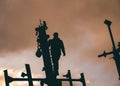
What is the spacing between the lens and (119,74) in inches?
611

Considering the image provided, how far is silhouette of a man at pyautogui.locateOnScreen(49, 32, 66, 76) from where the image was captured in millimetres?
17781

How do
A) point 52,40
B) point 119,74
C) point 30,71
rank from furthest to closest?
1. point 52,40
2. point 30,71
3. point 119,74

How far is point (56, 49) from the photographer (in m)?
18.1

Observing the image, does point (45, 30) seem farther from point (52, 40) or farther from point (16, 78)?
point (16, 78)

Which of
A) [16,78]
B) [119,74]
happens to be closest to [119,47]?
[119,74]

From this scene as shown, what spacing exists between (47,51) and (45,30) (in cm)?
96

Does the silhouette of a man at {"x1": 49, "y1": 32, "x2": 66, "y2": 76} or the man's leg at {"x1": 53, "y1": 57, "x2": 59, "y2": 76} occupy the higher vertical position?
the silhouette of a man at {"x1": 49, "y1": 32, "x2": 66, "y2": 76}

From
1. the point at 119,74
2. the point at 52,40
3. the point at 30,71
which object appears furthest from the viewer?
the point at 52,40

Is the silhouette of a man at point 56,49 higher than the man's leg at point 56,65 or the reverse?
higher

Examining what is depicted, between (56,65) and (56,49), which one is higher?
(56,49)

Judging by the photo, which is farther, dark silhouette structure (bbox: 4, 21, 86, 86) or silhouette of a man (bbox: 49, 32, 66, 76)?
silhouette of a man (bbox: 49, 32, 66, 76)

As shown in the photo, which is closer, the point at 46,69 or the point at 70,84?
the point at 46,69

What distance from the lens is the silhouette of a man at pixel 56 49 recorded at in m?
17.8

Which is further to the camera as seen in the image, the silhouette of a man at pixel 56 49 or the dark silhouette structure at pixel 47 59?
the silhouette of a man at pixel 56 49
